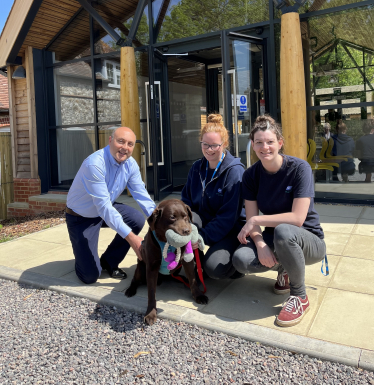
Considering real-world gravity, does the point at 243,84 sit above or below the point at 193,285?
above

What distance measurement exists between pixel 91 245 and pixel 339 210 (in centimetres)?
413

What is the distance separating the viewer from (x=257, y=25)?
6.92 m

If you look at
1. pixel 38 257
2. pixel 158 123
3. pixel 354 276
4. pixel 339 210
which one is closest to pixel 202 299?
pixel 354 276

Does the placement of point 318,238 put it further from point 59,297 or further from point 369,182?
point 369,182

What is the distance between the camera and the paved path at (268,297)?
2549 millimetres

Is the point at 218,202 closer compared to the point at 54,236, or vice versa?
the point at 218,202

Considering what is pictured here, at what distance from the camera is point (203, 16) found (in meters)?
7.43

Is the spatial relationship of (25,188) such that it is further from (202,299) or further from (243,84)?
(202,299)

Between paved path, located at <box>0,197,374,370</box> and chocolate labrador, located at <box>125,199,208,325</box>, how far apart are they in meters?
0.12

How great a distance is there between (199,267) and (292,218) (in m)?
0.91

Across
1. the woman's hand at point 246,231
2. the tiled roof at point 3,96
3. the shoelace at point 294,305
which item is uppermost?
the tiled roof at point 3,96

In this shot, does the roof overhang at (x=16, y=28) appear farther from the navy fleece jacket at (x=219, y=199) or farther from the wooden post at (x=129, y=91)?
the navy fleece jacket at (x=219, y=199)

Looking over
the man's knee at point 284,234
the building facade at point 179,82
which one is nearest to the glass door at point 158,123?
the building facade at point 179,82

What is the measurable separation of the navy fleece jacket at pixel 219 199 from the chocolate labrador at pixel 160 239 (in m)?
0.36
